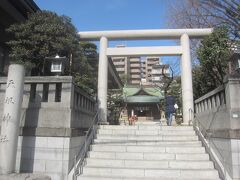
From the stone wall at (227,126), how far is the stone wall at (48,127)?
4.05 metres

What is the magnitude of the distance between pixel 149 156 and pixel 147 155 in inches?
2.7

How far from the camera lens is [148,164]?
783cm

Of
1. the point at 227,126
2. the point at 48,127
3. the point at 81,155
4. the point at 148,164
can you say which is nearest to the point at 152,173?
the point at 148,164

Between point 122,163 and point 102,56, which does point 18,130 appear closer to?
point 122,163

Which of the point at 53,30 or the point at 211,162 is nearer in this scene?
the point at 211,162

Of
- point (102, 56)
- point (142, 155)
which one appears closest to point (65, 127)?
point (142, 155)

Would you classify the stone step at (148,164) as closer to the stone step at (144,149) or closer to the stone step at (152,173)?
the stone step at (152,173)

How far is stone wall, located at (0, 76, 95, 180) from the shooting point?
7.18 metres

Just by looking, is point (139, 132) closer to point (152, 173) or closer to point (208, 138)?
point (208, 138)

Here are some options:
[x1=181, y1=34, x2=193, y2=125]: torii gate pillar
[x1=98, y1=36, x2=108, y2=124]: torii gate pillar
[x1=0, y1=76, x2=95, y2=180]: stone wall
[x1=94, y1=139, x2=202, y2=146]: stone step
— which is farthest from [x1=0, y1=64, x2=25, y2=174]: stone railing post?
[x1=181, y1=34, x2=193, y2=125]: torii gate pillar

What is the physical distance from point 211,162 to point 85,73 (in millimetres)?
8154

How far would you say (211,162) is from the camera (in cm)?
777

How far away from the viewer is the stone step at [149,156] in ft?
26.7

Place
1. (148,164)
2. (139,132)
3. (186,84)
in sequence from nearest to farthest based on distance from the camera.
Answer: (148,164) < (139,132) < (186,84)
